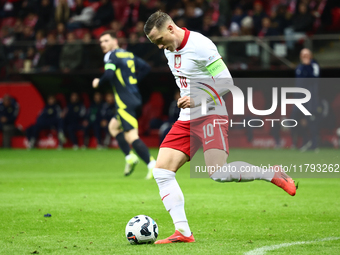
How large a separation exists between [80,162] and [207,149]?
30.6 feet

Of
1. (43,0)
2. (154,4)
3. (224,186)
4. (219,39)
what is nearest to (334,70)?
(219,39)

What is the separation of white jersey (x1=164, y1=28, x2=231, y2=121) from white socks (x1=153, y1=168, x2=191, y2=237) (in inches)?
22.0

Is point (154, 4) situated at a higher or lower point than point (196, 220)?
higher

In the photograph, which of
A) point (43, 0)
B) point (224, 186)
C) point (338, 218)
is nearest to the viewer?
point (338, 218)

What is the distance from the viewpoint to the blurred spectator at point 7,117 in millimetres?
19828

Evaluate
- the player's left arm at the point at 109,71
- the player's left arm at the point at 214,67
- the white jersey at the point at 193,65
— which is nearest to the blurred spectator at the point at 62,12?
the player's left arm at the point at 109,71

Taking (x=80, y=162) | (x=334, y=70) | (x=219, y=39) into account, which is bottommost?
(x=80, y=162)

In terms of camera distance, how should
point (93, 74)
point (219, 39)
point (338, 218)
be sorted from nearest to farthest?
point (338, 218) → point (219, 39) → point (93, 74)

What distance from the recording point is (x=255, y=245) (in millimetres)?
4684

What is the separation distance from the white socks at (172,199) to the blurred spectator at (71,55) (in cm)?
1343

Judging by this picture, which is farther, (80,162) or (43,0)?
(43,0)

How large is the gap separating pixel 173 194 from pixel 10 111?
16.1m

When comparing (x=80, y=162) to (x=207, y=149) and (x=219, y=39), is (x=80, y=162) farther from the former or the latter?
(x=207, y=149)

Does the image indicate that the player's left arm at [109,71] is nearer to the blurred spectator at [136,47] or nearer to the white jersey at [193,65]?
the white jersey at [193,65]
